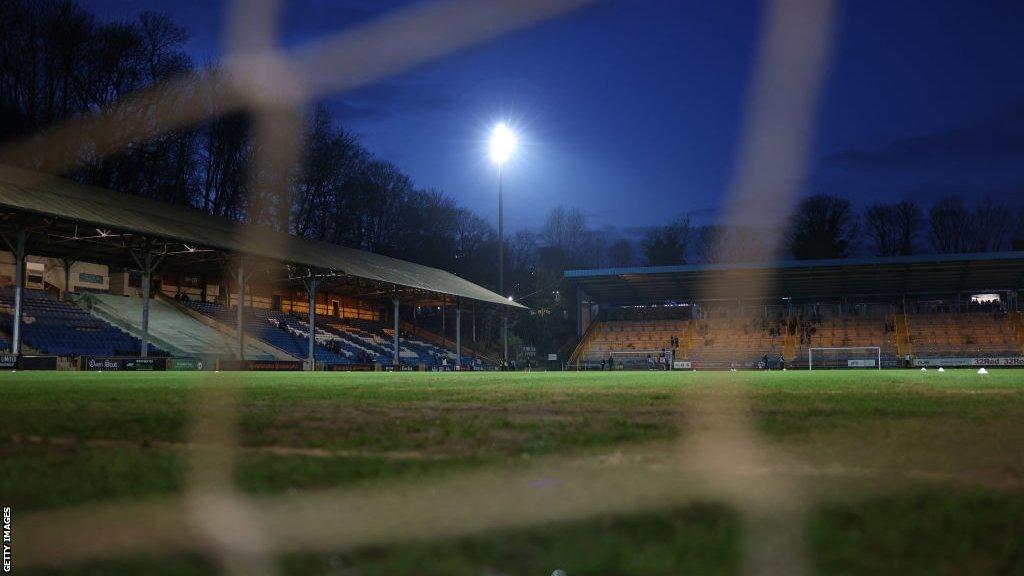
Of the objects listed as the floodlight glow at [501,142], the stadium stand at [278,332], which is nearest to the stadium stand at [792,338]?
the floodlight glow at [501,142]

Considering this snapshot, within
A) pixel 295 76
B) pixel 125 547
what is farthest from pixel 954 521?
pixel 295 76

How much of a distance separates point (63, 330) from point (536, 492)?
31.7 metres

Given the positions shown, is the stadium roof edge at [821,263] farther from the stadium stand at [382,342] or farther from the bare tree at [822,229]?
the bare tree at [822,229]

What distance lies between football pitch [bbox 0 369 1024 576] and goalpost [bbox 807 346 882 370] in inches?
1715

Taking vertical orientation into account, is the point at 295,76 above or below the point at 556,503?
above

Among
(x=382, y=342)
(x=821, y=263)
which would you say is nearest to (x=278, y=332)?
(x=382, y=342)

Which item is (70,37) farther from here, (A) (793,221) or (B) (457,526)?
(A) (793,221)

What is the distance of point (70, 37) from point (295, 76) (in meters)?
13.7

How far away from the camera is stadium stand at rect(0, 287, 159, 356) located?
28.2m

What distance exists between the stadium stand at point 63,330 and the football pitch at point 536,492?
85.0ft

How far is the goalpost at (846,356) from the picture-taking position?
150 ft

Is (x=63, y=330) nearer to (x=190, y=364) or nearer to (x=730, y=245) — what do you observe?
(x=190, y=364)

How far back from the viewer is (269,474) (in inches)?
132

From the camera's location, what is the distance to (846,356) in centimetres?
4734
